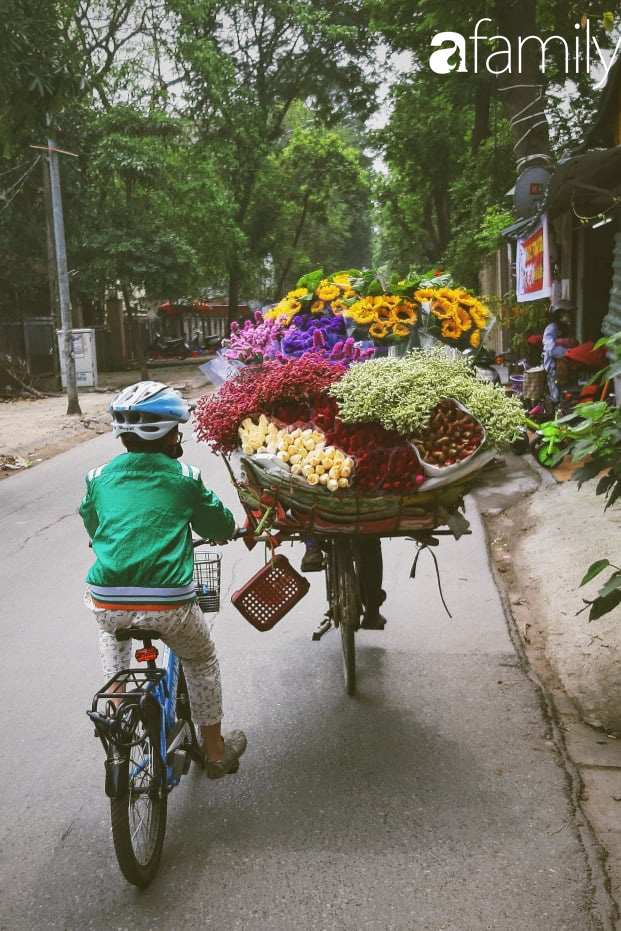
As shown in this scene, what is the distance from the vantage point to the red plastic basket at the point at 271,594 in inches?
140

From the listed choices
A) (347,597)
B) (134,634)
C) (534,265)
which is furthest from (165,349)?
(134,634)

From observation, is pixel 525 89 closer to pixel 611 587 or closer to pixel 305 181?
pixel 611 587

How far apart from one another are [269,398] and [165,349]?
30.2 metres

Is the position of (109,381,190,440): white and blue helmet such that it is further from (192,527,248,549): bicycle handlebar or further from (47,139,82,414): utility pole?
(47,139,82,414): utility pole

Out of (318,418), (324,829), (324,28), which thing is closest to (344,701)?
(324,829)

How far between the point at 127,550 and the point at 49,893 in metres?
1.17

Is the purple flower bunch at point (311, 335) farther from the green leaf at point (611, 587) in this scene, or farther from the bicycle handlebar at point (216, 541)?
the green leaf at point (611, 587)

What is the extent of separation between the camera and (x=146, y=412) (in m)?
2.82

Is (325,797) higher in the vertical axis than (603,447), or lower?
lower

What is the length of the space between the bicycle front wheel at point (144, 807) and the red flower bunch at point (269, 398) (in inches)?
53.9

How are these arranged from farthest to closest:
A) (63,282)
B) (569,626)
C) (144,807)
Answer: (63,282) < (569,626) < (144,807)

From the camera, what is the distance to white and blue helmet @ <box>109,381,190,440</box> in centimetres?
281

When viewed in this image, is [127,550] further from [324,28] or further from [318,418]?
[324,28]

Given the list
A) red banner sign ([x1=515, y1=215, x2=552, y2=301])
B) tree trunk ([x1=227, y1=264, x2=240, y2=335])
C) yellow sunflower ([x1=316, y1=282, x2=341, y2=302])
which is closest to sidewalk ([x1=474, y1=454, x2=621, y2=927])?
yellow sunflower ([x1=316, y1=282, x2=341, y2=302])
